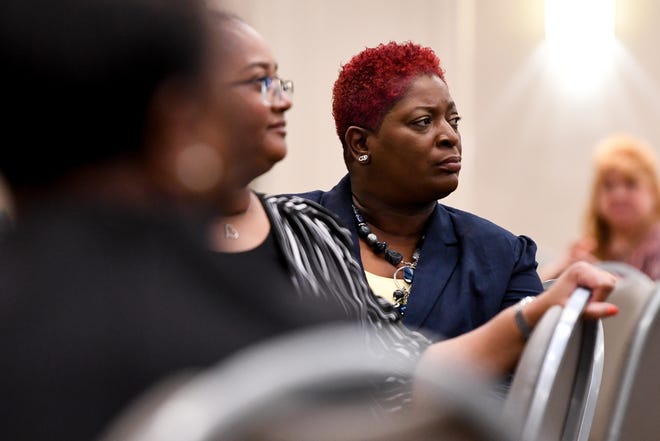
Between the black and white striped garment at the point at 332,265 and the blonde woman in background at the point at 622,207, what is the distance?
2.36m

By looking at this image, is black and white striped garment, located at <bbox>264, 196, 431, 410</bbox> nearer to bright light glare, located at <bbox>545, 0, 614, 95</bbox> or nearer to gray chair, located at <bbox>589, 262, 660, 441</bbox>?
gray chair, located at <bbox>589, 262, 660, 441</bbox>

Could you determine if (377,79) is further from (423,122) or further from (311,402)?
(311,402)

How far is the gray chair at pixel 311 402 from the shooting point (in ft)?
1.60

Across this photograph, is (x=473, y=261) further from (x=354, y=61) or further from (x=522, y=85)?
(x=522, y=85)

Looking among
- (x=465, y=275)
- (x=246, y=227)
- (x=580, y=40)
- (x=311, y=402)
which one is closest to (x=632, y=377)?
(x=465, y=275)

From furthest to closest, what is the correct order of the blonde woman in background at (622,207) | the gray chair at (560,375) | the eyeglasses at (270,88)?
1. the blonde woman in background at (622,207)
2. the eyeglasses at (270,88)
3. the gray chair at (560,375)

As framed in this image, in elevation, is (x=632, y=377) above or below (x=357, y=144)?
below

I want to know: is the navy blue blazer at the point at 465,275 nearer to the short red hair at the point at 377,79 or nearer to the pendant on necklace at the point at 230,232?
the short red hair at the point at 377,79

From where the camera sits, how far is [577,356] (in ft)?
4.34

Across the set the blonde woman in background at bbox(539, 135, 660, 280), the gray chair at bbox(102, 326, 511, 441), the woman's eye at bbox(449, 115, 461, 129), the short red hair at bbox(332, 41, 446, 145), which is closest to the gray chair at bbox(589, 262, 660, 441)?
the woman's eye at bbox(449, 115, 461, 129)

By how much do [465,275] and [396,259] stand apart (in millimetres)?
181

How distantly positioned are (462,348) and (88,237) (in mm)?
689

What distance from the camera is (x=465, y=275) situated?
1936 mm

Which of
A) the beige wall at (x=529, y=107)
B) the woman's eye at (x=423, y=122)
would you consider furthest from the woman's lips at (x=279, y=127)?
the beige wall at (x=529, y=107)
